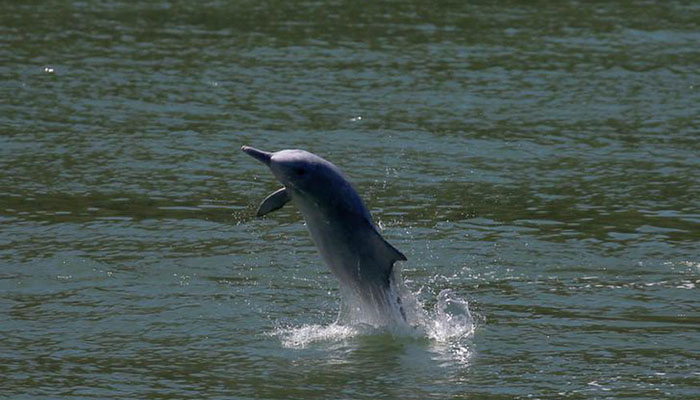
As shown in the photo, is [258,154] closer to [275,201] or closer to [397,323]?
[275,201]

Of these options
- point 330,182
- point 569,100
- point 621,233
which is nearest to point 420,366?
point 330,182

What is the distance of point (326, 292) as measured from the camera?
11891 mm

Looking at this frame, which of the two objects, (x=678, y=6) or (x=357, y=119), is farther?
(x=678, y=6)

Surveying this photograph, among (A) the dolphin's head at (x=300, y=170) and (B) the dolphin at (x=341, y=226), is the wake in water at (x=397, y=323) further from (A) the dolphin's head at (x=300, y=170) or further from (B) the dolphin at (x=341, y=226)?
(A) the dolphin's head at (x=300, y=170)

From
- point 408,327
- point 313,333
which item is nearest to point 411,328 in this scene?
point 408,327

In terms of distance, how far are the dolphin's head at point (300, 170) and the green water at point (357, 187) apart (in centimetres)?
111

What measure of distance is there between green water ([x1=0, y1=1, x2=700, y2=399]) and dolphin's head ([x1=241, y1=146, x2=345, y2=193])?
3.66 ft

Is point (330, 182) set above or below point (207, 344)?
above

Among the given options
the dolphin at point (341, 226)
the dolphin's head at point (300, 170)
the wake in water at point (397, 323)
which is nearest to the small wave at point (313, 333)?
the wake in water at point (397, 323)

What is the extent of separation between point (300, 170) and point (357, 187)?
461 centimetres

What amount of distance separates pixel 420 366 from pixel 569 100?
858 centimetres

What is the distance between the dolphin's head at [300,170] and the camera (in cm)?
1009

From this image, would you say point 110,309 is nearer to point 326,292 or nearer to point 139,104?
point 326,292

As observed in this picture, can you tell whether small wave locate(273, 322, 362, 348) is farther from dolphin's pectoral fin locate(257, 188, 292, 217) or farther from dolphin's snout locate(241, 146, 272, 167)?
dolphin's snout locate(241, 146, 272, 167)
